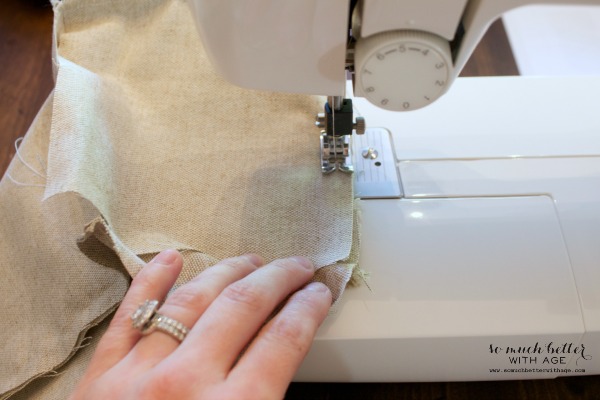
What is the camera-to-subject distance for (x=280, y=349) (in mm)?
463

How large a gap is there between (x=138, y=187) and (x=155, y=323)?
21 cm

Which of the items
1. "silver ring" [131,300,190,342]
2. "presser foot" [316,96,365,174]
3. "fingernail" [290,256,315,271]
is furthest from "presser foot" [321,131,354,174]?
"silver ring" [131,300,190,342]

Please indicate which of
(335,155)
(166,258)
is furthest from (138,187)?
(335,155)

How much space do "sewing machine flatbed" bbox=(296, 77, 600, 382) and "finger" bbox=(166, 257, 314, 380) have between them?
0.10 m

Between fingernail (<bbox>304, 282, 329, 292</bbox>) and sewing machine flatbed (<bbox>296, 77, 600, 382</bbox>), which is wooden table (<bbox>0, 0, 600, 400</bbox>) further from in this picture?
fingernail (<bbox>304, 282, 329, 292</bbox>)

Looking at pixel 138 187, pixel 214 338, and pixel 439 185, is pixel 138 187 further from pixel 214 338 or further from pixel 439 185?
pixel 439 185

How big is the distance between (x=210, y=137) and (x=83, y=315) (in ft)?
0.89

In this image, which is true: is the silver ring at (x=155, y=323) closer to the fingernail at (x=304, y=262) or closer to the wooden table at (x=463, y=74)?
the fingernail at (x=304, y=262)

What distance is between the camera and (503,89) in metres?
0.77

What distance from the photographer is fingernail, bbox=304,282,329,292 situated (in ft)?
1.77

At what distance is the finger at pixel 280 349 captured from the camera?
0.44 meters

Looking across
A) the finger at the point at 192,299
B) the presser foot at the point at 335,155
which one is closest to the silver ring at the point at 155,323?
the finger at the point at 192,299

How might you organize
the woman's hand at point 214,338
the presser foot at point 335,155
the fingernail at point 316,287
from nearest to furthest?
the woman's hand at point 214,338 → the fingernail at point 316,287 → the presser foot at point 335,155

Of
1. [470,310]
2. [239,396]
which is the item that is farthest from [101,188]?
[470,310]
